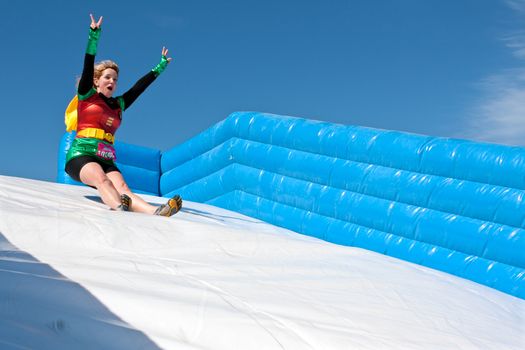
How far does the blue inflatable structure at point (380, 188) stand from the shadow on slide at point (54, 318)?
75.2 inches

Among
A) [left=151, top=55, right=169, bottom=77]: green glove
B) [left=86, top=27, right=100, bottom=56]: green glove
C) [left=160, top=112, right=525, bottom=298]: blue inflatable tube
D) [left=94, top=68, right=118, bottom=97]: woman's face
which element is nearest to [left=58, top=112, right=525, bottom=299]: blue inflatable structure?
[left=160, top=112, right=525, bottom=298]: blue inflatable tube

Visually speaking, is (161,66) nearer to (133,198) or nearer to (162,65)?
(162,65)

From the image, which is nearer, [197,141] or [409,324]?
[409,324]

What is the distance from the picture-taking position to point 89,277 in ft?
4.19

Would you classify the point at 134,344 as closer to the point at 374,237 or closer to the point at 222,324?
the point at 222,324

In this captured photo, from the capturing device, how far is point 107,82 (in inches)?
107

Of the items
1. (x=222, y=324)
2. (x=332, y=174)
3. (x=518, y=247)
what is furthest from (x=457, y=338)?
(x=332, y=174)

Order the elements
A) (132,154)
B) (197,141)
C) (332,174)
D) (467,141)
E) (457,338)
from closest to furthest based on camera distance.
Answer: (457,338)
(467,141)
(332,174)
(197,141)
(132,154)

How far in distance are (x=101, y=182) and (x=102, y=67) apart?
1.86ft

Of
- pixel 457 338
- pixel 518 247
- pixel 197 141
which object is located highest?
pixel 197 141

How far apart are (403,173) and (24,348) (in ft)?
7.50

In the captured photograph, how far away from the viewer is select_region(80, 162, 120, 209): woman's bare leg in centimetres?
241

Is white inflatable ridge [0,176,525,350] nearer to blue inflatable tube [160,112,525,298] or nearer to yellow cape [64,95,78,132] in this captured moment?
blue inflatable tube [160,112,525,298]

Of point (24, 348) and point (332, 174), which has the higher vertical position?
point (332, 174)
